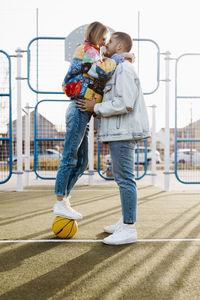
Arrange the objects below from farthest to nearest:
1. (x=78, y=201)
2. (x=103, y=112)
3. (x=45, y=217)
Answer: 1. (x=78, y=201)
2. (x=45, y=217)
3. (x=103, y=112)

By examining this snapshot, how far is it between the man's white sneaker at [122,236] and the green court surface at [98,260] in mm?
35

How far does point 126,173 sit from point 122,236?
0.39 m

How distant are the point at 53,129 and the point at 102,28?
11.5 ft

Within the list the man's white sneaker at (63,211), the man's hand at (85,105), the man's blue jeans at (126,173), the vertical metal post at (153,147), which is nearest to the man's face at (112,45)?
the man's hand at (85,105)

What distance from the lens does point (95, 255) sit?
5.58 ft

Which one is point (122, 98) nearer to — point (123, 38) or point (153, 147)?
point (123, 38)

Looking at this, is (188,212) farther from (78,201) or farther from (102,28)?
(102,28)

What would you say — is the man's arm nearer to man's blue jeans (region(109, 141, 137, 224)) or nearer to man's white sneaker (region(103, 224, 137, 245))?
man's blue jeans (region(109, 141, 137, 224))

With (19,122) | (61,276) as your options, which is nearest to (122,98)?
(61,276)

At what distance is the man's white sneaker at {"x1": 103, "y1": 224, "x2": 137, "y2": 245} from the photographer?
1.90 m

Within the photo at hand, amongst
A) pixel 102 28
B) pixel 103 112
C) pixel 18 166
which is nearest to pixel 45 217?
pixel 103 112

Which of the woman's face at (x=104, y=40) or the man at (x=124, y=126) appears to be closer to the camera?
the man at (x=124, y=126)

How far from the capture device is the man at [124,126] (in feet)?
6.25

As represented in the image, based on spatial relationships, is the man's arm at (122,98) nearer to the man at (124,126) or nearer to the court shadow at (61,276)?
the man at (124,126)
